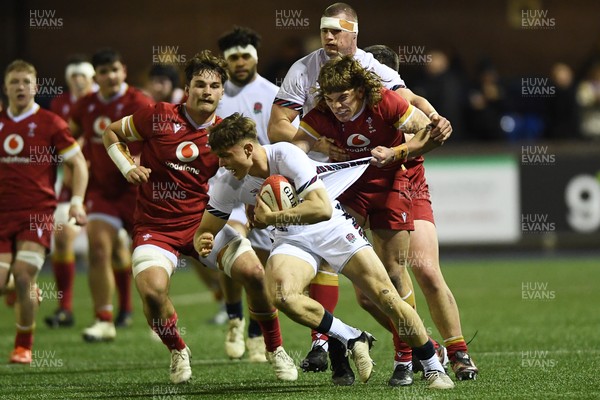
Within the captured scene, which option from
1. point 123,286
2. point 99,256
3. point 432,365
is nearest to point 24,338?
point 99,256

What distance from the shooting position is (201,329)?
12.5 metres

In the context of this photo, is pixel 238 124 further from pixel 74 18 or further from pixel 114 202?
pixel 74 18

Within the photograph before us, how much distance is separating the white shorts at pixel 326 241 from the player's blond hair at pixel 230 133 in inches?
25.8

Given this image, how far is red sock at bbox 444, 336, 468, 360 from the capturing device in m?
8.34

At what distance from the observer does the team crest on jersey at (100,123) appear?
39.9 ft

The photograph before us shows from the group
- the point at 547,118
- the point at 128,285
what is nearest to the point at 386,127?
the point at 128,285

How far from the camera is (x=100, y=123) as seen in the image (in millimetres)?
12188

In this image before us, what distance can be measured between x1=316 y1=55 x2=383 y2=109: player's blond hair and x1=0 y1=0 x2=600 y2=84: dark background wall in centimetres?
1366

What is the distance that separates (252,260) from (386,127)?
1376mm

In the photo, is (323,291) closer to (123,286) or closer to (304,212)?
(304,212)

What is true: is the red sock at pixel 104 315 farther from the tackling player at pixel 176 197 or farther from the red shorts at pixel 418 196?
the red shorts at pixel 418 196

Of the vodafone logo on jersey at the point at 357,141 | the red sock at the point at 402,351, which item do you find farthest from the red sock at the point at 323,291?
the vodafone logo on jersey at the point at 357,141

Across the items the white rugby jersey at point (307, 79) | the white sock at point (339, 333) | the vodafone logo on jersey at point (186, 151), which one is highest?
the white rugby jersey at point (307, 79)

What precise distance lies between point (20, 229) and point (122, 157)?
5.84 ft
